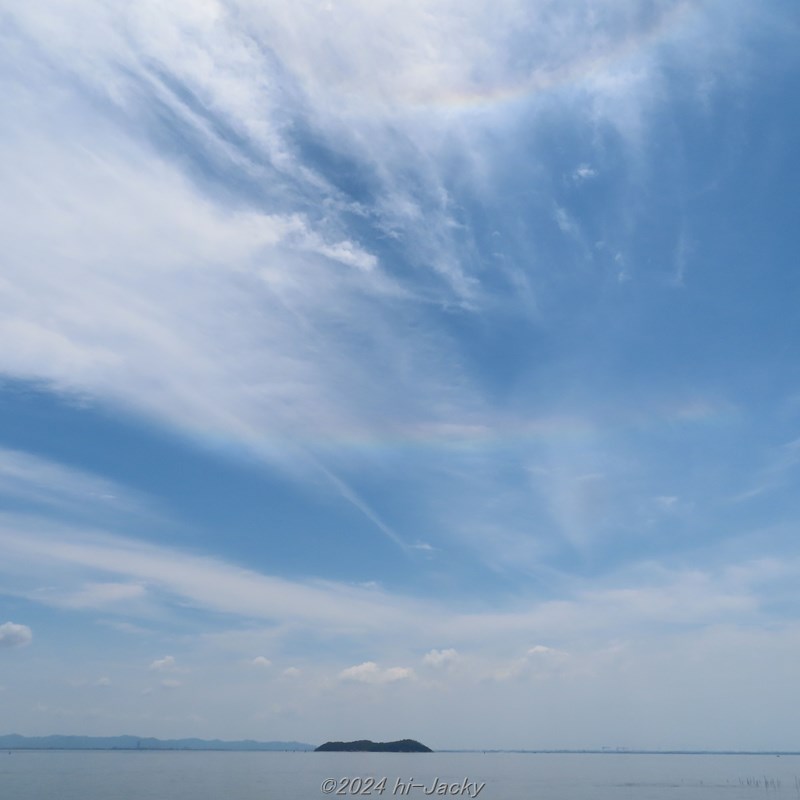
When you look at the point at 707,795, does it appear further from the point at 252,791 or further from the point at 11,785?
the point at 11,785

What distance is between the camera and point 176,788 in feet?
551

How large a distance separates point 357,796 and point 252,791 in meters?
35.4

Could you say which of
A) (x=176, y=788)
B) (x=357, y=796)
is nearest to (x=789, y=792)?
(x=357, y=796)

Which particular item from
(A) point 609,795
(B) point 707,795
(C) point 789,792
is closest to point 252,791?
(A) point 609,795

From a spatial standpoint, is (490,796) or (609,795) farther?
(609,795)

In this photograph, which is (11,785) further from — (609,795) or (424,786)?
(609,795)

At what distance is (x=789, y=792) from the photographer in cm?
17850

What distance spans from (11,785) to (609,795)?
492 ft

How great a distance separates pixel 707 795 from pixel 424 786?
231 feet

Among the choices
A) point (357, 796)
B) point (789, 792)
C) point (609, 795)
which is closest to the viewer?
point (357, 796)

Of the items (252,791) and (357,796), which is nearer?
(357,796)

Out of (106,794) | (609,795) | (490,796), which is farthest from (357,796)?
(609,795)

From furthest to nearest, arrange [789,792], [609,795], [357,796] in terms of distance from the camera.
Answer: [789,792] < [609,795] < [357,796]

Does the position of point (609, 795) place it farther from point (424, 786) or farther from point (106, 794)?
point (106, 794)
